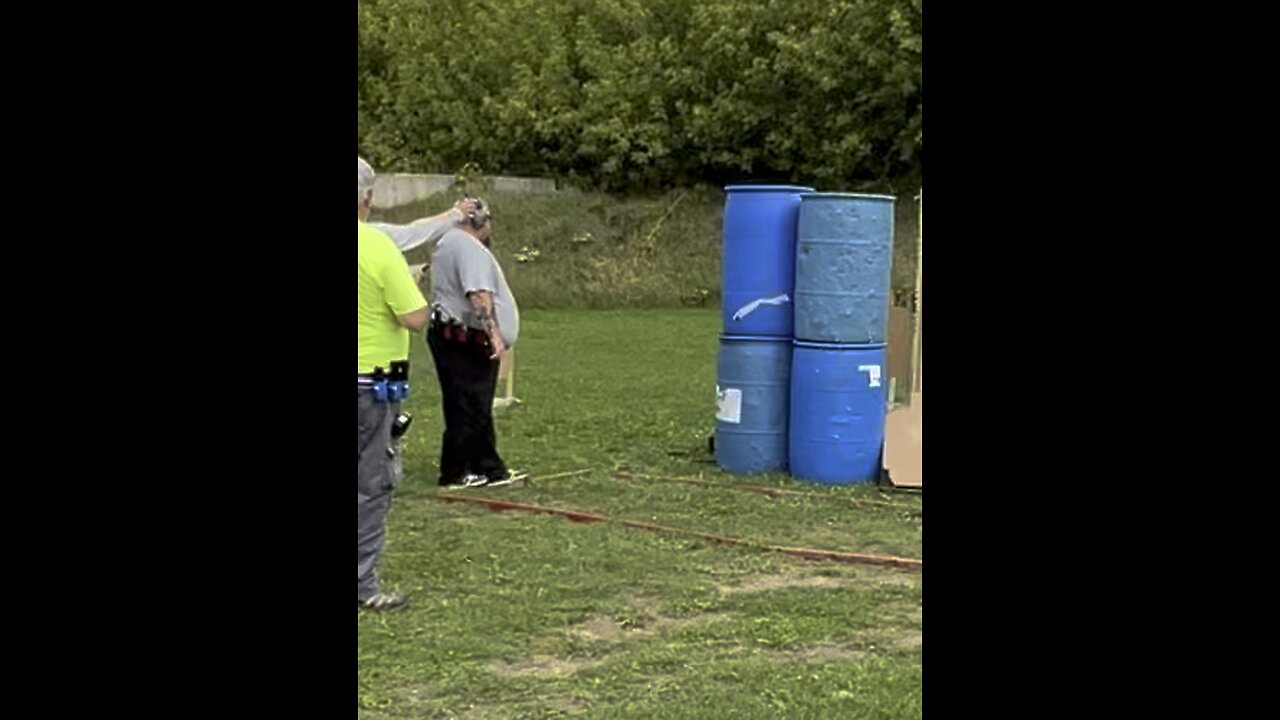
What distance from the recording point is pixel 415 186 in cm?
2566

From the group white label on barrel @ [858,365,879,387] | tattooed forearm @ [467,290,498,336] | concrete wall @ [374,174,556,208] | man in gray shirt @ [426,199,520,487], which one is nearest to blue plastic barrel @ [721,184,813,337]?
white label on barrel @ [858,365,879,387]

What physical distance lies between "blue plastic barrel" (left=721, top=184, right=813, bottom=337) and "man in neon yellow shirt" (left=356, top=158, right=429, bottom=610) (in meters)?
3.39

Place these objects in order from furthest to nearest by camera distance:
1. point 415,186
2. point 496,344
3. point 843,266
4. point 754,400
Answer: point 415,186 < point 754,400 < point 843,266 < point 496,344

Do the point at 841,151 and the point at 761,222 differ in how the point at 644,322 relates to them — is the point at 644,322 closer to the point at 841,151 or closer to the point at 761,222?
the point at 841,151

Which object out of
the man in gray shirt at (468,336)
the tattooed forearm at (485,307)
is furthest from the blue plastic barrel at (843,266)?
the tattooed forearm at (485,307)

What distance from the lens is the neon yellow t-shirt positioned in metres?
5.39

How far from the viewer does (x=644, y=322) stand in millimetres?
21797

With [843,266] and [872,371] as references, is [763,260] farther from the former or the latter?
[872,371]

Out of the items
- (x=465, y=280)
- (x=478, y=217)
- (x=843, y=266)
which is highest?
(x=478, y=217)

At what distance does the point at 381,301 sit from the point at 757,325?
358 cm

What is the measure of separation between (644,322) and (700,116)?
20.4 ft

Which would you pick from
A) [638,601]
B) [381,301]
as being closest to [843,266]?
[638,601]
